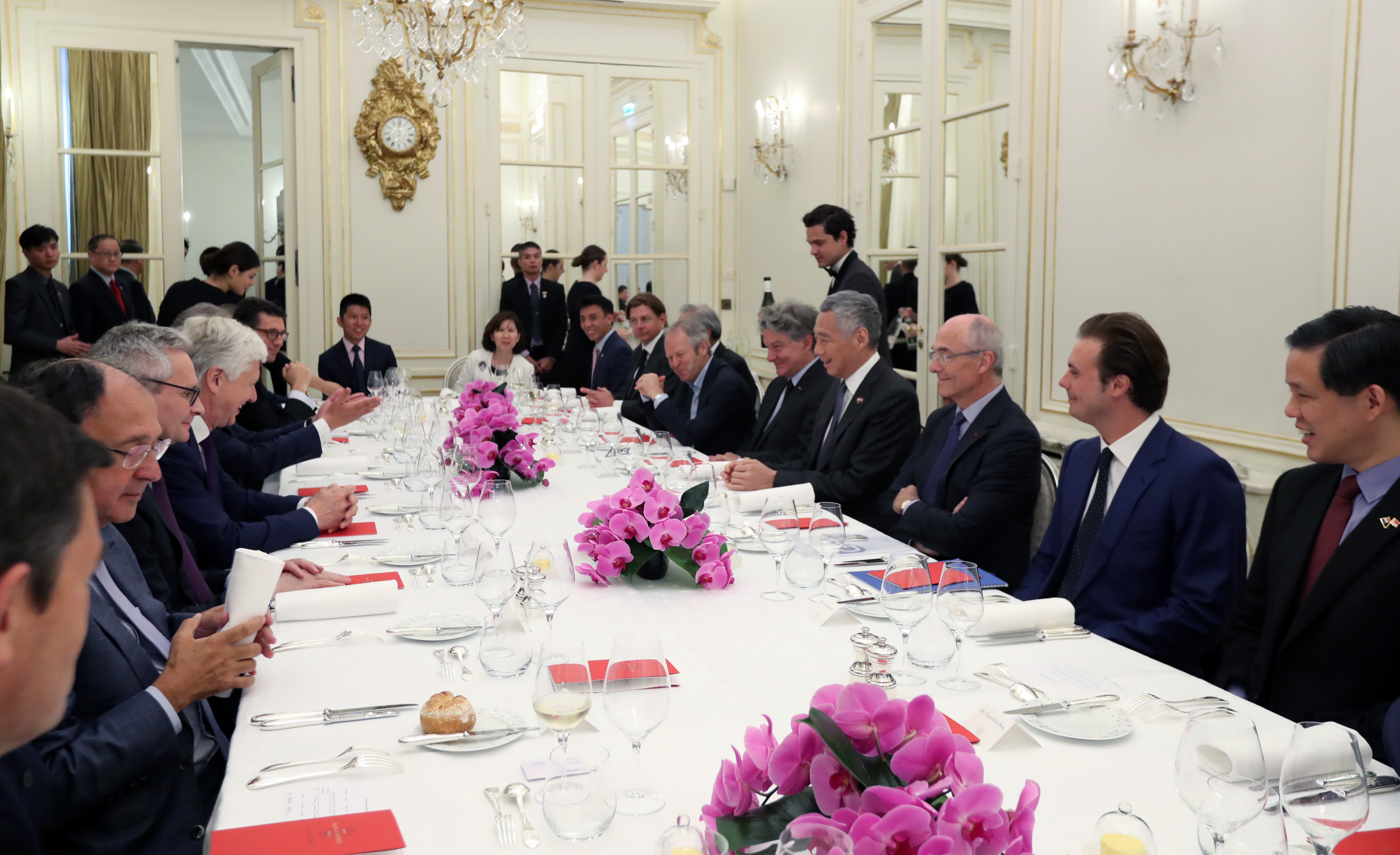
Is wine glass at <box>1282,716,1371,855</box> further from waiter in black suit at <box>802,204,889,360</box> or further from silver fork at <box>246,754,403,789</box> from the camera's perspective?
waiter in black suit at <box>802,204,889,360</box>

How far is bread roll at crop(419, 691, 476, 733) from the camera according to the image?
162 centimetres

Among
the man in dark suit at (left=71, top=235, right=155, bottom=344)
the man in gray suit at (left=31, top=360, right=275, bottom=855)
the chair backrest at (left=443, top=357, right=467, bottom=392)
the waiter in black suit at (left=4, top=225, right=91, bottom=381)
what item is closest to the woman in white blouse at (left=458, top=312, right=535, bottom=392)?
the chair backrest at (left=443, top=357, right=467, bottom=392)

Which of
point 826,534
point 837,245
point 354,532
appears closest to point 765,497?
point 826,534

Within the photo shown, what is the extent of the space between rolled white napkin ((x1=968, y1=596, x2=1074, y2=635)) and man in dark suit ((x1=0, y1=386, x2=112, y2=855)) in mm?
1595

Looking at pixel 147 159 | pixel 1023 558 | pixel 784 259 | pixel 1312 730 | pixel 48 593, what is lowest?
pixel 1023 558

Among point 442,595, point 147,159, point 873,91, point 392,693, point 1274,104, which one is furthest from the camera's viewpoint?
point 147,159

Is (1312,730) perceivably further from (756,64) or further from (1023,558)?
(756,64)

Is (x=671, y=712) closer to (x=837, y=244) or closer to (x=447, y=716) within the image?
(x=447, y=716)

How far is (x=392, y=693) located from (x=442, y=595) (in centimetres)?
59

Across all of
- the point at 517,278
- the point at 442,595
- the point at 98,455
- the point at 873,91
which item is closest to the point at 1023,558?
the point at 442,595

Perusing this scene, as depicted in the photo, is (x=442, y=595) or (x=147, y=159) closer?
(x=442, y=595)

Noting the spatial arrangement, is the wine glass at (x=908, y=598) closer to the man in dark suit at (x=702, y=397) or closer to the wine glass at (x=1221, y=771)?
the wine glass at (x=1221, y=771)

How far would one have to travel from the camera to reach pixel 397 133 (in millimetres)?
8117

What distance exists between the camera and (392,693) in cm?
180
